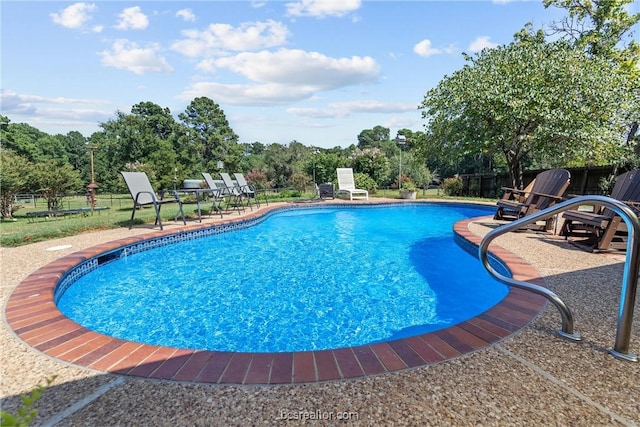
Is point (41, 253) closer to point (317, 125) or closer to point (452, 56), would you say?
point (452, 56)

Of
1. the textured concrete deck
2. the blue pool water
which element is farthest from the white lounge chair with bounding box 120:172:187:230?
the textured concrete deck

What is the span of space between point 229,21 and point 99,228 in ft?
22.0

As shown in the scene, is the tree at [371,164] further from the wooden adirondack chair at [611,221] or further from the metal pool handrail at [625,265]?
the metal pool handrail at [625,265]

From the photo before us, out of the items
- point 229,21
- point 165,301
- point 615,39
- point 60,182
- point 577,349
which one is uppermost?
point 615,39

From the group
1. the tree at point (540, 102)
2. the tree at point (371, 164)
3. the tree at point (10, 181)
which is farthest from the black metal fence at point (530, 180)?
the tree at point (10, 181)

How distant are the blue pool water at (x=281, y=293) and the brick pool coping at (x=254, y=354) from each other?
31.8 inches

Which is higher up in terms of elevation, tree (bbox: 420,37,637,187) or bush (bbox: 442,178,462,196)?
tree (bbox: 420,37,637,187)

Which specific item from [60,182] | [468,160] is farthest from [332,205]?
[468,160]

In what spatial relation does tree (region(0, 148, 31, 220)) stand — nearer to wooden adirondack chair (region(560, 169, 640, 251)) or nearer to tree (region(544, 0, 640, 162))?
wooden adirondack chair (region(560, 169, 640, 251))

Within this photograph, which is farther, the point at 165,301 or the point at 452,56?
the point at 452,56

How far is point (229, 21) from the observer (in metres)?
9.17

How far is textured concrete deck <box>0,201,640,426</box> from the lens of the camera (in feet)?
4.92

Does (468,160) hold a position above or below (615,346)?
above

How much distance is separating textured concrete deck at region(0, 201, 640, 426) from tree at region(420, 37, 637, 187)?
34.0 feet
